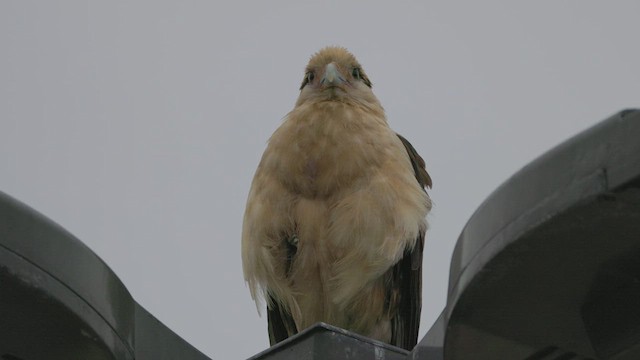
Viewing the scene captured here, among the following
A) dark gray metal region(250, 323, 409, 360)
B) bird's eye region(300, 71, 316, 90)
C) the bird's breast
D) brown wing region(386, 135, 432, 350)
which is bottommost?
dark gray metal region(250, 323, 409, 360)

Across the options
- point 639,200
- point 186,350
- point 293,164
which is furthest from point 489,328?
point 293,164

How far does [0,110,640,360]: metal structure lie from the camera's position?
7.48 ft

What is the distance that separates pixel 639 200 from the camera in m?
2.22

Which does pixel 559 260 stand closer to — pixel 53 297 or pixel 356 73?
pixel 53 297

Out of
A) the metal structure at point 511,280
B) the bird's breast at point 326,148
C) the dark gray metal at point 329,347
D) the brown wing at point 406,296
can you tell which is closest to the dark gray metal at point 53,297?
the metal structure at point 511,280

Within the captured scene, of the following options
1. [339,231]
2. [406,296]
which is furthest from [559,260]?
[406,296]

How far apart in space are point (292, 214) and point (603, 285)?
3804mm

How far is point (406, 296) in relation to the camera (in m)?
6.50

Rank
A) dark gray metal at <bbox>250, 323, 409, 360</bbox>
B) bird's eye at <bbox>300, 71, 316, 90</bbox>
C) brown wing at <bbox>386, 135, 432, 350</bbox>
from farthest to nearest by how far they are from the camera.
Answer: bird's eye at <bbox>300, 71, 316, 90</bbox> < brown wing at <bbox>386, 135, 432, 350</bbox> < dark gray metal at <bbox>250, 323, 409, 360</bbox>

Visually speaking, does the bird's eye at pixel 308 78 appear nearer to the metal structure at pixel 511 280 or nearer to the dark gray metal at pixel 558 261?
the metal structure at pixel 511 280

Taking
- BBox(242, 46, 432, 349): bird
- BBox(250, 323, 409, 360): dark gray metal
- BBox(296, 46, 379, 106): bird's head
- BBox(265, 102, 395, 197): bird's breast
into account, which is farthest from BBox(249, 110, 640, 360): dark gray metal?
BBox(296, 46, 379, 106): bird's head

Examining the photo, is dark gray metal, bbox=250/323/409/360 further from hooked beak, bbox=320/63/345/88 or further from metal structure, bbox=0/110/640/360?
hooked beak, bbox=320/63/345/88

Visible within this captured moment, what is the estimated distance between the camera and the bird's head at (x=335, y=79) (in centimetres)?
729

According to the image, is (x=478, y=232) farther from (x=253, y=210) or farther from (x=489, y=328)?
(x=253, y=210)
